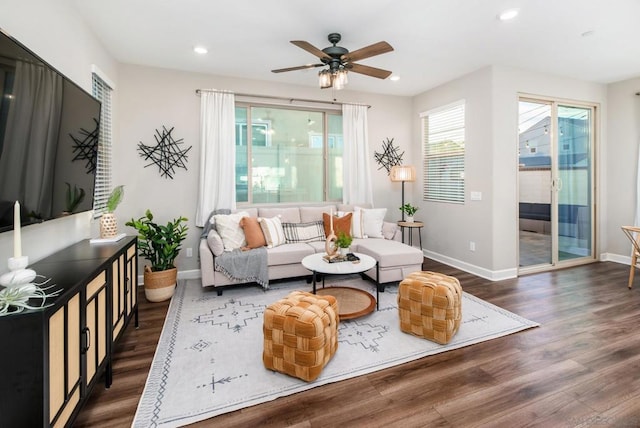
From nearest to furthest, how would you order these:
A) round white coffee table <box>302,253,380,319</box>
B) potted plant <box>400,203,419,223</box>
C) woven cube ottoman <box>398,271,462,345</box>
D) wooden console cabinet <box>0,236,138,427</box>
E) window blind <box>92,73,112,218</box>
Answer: wooden console cabinet <box>0,236,138,427</box> < woven cube ottoman <box>398,271,462,345</box> < round white coffee table <box>302,253,380,319</box> < window blind <box>92,73,112,218</box> < potted plant <box>400,203,419,223</box>

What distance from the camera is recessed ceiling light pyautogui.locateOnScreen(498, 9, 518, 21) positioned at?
2.78m

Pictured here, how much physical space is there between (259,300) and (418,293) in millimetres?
1790

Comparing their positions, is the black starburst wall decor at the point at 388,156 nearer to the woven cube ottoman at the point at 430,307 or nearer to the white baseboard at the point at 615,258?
the woven cube ottoman at the point at 430,307

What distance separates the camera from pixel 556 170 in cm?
459

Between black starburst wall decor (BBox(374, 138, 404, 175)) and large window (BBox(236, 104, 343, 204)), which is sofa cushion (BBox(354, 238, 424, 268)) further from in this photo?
black starburst wall decor (BBox(374, 138, 404, 175))

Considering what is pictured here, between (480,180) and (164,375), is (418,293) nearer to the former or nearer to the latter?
(164,375)

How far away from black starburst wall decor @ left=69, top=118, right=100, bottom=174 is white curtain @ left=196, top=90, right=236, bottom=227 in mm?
1621

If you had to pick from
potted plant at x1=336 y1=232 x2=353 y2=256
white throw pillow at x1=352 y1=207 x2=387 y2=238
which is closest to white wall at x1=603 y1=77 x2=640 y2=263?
white throw pillow at x1=352 y1=207 x2=387 y2=238

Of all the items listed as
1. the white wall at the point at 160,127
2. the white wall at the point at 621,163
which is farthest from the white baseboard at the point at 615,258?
the white wall at the point at 160,127

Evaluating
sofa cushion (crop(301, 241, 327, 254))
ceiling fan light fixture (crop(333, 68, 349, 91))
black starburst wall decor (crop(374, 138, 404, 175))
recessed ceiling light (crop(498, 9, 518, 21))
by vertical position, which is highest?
recessed ceiling light (crop(498, 9, 518, 21))

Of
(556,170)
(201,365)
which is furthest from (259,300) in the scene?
(556,170)

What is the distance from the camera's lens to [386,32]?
3154 millimetres

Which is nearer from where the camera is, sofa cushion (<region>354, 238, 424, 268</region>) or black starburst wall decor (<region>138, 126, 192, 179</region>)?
sofa cushion (<region>354, 238, 424, 268</region>)

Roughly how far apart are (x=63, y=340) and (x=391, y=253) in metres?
3.08
